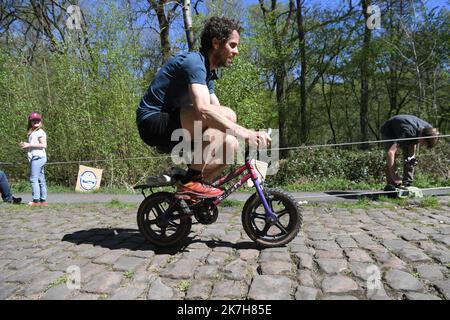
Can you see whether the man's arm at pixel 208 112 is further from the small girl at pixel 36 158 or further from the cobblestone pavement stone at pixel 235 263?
the small girl at pixel 36 158

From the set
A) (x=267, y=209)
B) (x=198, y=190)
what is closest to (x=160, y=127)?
(x=198, y=190)

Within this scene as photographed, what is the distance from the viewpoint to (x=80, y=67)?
919 centimetres

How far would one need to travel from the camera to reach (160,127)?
3.09 meters

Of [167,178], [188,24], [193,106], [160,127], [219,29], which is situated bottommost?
[167,178]

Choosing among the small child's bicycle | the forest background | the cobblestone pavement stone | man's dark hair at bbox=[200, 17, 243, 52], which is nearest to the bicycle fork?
the small child's bicycle

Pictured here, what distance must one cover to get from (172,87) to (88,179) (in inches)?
259

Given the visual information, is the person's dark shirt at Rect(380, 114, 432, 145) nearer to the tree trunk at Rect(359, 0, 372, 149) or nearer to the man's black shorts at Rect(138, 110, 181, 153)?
the man's black shorts at Rect(138, 110, 181, 153)

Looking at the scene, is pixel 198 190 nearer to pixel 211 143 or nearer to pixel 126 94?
pixel 211 143

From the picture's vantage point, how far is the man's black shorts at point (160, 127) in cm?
308

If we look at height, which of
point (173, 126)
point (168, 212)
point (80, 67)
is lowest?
point (168, 212)

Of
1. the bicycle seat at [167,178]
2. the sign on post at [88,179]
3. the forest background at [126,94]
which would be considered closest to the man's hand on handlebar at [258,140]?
the bicycle seat at [167,178]
